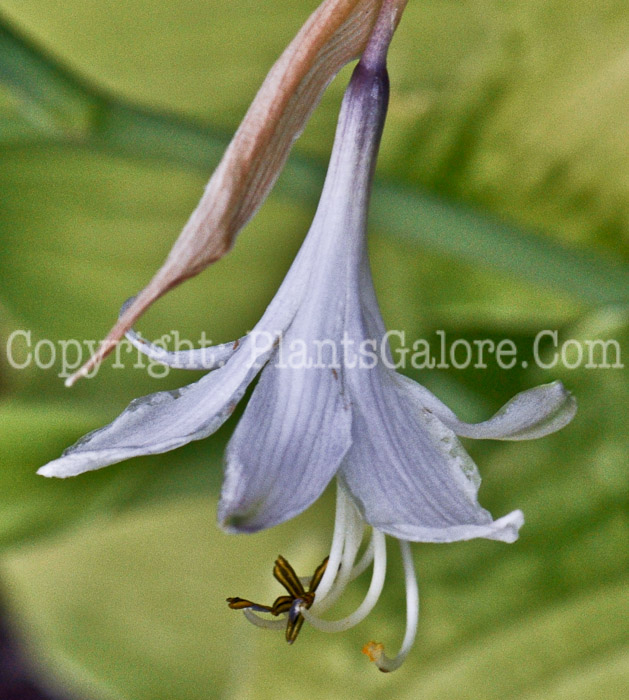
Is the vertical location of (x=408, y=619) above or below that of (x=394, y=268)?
below

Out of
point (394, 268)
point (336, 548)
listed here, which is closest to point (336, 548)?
point (336, 548)

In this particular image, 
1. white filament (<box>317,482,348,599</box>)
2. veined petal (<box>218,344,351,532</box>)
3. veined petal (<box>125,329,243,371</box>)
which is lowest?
white filament (<box>317,482,348,599</box>)

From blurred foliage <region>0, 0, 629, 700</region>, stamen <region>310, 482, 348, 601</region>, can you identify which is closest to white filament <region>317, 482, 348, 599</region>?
stamen <region>310, 482, 348, 601</region>

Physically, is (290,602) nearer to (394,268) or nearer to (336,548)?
(336,548)

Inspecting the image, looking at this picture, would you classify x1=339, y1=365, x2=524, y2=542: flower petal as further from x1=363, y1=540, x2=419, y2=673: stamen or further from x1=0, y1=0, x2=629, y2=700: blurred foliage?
x1=0, y1=0, x2=629, y2=700: blurred foliage

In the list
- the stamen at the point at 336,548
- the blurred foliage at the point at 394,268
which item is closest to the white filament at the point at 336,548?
the stamen at the point at 336,548

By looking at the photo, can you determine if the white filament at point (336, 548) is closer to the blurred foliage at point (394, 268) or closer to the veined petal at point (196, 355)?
the veined petal at point (196, 355)
